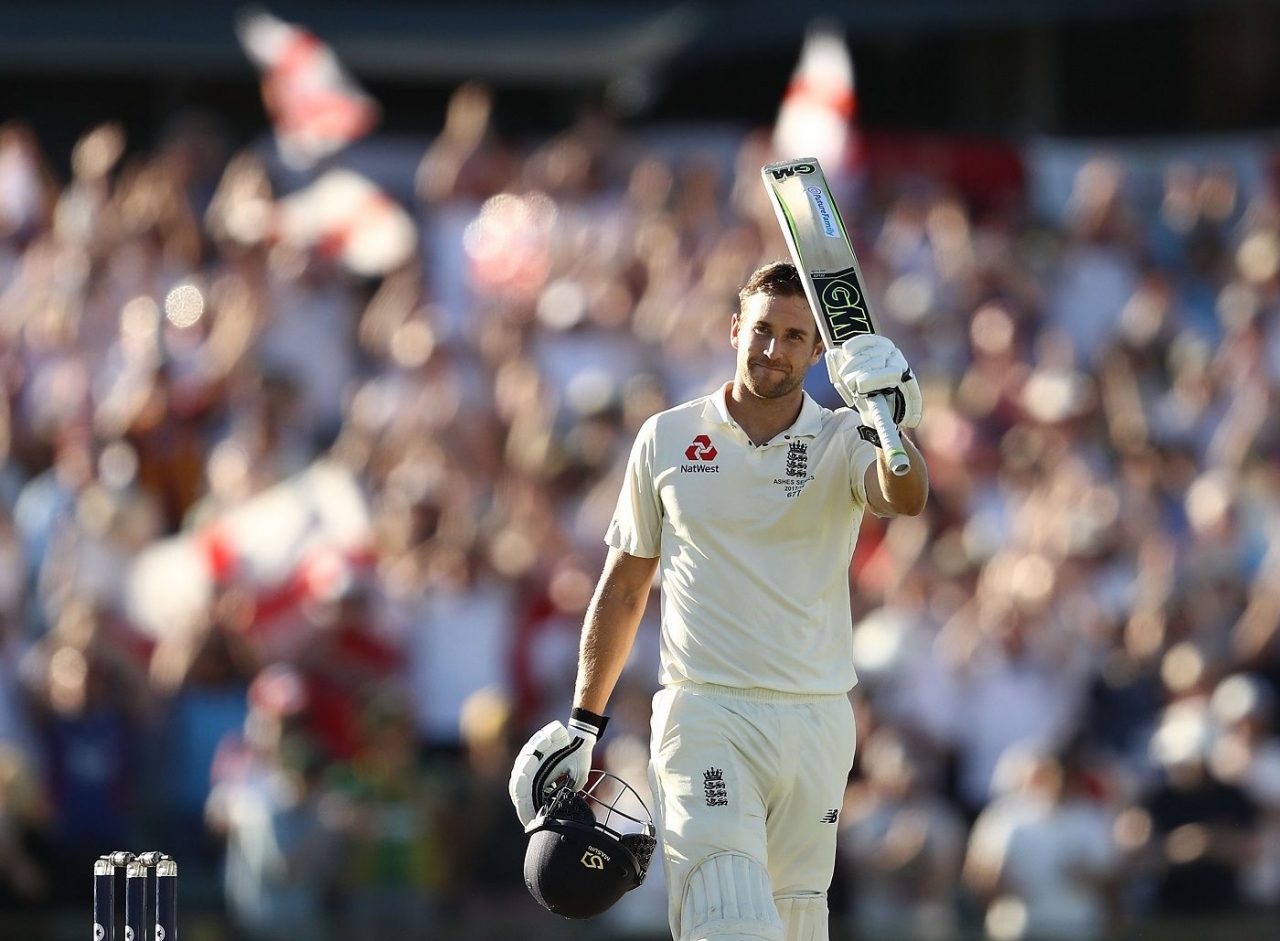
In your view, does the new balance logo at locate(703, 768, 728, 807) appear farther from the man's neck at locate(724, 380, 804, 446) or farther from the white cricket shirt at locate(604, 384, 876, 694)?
the man's neck at locate(724, 380, 804, 446)

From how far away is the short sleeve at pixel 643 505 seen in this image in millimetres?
7238

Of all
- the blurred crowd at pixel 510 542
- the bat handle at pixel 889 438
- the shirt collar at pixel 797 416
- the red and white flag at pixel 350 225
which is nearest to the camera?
the bat handle at pixel 889 438

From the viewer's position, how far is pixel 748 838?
271 inches

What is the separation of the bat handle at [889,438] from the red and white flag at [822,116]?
27.1 feet

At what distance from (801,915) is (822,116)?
338 inches

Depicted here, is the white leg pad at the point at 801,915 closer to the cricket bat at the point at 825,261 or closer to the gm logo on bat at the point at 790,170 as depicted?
the cricket bat at the point at 825,261

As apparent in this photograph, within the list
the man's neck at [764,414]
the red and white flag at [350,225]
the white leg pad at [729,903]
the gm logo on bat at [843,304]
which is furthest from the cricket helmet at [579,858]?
the red and white flag at [350,225]

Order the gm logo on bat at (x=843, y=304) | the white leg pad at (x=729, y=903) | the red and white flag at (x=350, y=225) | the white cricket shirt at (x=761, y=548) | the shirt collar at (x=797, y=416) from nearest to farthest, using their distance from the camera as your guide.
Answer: the white leg pad at (x=729, y=903), the gm logo on bat at (x=843, y=304), the white cricket shirt at (x=761, y=548), the shirt collar at (x=797, y=416), the red and white flag at (x=350, y=225)

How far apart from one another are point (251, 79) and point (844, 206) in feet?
15.6

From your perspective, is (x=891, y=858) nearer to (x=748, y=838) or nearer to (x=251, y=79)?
(x=748, y=838)

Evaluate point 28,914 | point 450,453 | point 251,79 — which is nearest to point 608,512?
point 450,453

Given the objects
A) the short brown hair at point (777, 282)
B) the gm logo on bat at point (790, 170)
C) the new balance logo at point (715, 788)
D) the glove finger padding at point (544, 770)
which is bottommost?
the new balance logo at point (715, 788)

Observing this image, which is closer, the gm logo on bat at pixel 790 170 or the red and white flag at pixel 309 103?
the gm logo on bat at pixel 790 170

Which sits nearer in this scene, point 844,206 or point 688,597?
point 688,597
